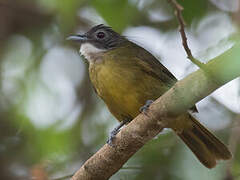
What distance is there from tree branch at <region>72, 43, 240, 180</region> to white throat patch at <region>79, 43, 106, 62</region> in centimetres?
134

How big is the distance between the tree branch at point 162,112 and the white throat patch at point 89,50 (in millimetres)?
1335

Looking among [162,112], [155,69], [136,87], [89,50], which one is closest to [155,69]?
[155,69]

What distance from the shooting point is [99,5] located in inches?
172

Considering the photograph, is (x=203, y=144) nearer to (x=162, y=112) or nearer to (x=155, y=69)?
(x=155, y=69)

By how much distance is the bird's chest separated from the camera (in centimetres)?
414

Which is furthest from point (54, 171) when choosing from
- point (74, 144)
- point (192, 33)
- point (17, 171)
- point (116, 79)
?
point (192, 33)

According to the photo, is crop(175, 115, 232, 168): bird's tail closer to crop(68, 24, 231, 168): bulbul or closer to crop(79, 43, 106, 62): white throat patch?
crop(68, 24, 231, 168): bulbul

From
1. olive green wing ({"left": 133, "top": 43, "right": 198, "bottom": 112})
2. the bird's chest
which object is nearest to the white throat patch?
the bird's chest

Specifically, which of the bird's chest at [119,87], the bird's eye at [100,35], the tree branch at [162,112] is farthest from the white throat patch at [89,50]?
the tree branch at [162,112]

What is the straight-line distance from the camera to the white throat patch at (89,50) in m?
4.68

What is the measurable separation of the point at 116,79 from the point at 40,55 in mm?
2220

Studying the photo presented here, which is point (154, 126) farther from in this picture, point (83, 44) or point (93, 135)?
point (93, 135)

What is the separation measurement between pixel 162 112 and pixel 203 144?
1.44 m

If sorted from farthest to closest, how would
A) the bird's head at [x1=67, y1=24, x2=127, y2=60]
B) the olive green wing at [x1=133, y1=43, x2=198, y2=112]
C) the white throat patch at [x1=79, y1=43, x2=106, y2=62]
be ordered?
1. the bird's head at [x1=67, y1=24, x2=127, y2=60]
2. the white throat patch at [x1=79, y1=43, x2=106, y2=62]
3. the olive green wing at [x1=133, y1=43, x2=198, y2=112]
